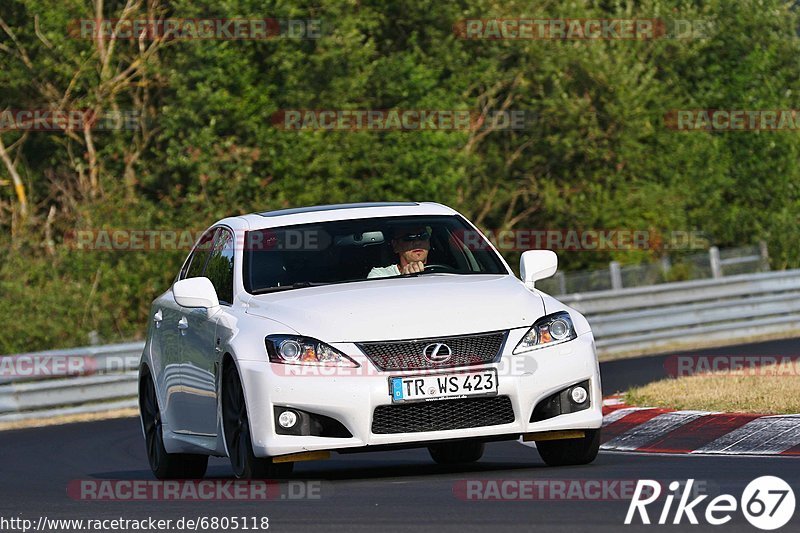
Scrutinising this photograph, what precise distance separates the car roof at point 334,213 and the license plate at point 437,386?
1904mm

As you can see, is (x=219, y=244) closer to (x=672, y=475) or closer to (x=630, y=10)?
(x=672, y=475)

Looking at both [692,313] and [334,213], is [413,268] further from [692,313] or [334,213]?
[692,313]

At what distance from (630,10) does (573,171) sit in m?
3.28

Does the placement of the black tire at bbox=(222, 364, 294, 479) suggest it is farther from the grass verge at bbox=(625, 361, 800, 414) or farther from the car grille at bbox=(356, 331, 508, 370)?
the grass verge at bbox=(625, 361, 800, 414)

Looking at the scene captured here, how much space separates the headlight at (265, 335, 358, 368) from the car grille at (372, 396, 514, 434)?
1.06 ft

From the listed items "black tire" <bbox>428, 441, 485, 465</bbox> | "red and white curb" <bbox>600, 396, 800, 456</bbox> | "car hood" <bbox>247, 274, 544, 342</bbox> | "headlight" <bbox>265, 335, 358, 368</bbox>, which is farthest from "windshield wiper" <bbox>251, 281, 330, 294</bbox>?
"red and white curb" <bbox>600, 396, 800, 456</bbox>

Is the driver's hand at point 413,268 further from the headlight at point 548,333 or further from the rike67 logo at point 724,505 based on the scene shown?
the rike67 logo at point 724,505

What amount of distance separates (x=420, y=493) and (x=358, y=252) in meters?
2.20

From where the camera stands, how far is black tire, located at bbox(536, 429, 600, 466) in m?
9.78

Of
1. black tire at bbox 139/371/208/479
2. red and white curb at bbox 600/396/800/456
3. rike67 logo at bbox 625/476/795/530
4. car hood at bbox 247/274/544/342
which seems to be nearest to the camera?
rike67 logo at bbox 625/476/795/530

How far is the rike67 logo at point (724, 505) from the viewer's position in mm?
7148

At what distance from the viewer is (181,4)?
3028 cm

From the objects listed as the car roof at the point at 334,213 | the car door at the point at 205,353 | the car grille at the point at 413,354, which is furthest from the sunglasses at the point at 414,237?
the car grille at the point at 413,354

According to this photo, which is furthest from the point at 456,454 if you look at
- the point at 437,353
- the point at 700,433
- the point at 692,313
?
the point at 692,313
